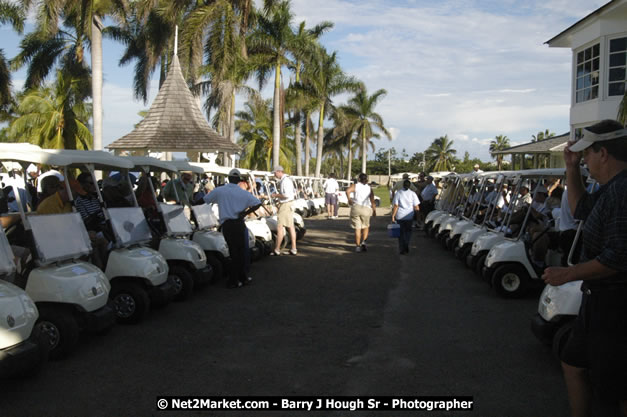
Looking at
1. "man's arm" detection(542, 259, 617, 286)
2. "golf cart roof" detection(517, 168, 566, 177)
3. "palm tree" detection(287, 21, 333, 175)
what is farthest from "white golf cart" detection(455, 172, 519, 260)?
"palm tree" detection(287, 21, 333, 175)

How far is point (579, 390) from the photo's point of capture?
9.52ft

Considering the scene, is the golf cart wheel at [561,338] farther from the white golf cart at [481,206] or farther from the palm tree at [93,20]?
the palm tree at [93,20]

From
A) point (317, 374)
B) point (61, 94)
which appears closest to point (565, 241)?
point (317, 374)

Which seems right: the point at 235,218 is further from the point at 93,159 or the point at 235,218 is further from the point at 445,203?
the point at 445,203

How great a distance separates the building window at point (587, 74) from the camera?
2061 centimetres

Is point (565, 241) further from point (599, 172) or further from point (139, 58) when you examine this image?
point (139, 58)

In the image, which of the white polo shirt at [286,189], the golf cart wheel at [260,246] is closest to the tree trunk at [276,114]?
the white polo shirt at [286,189]

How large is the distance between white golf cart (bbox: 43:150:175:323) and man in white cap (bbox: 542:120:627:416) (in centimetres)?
460

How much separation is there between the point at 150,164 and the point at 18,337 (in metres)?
4.28

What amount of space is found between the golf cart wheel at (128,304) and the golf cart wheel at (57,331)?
124 centimetres

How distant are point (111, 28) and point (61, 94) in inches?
248

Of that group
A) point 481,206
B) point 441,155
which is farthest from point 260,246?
point 441,155

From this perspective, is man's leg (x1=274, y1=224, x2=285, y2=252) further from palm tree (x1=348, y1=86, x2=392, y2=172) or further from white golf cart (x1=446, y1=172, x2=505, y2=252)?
palm tree (x1=348, y1=86, x2=392, y2=172)

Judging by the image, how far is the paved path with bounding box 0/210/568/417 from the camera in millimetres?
4371
